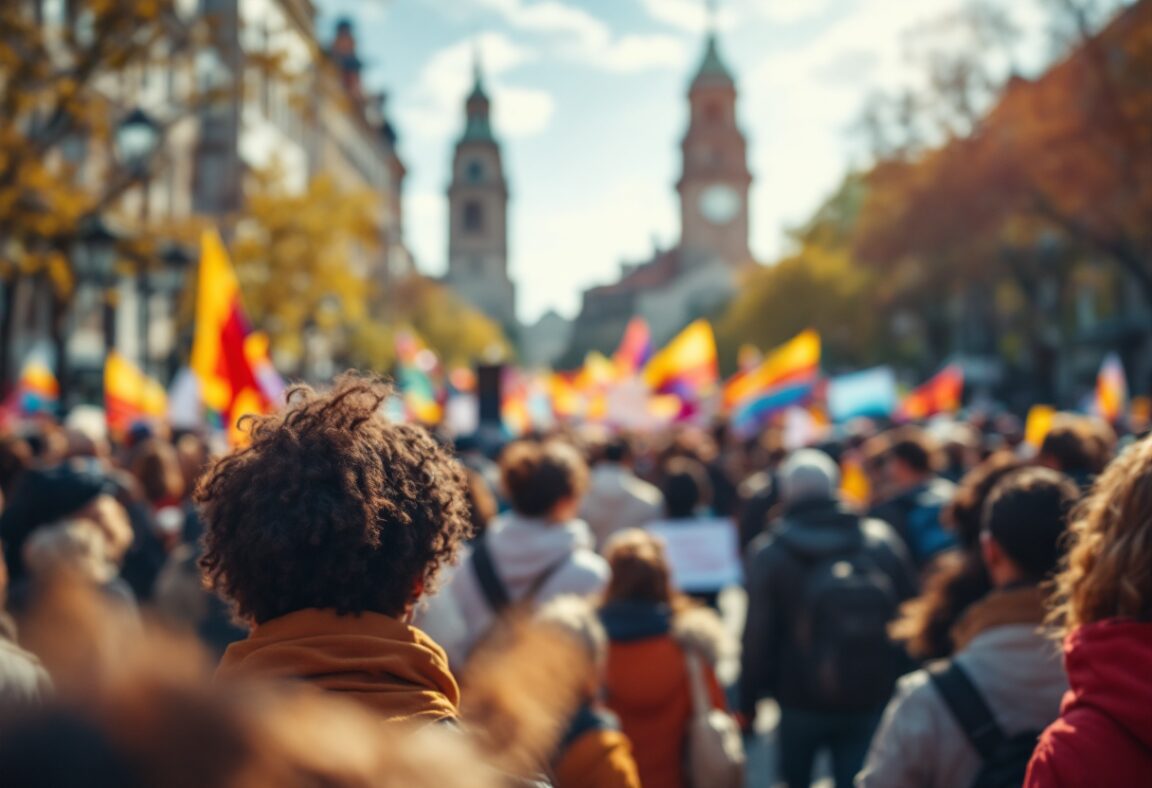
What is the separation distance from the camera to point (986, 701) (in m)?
2.80

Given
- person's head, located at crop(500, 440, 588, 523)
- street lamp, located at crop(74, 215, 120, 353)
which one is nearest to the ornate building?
street lamp, located at crop(74, 215, 120, 353)

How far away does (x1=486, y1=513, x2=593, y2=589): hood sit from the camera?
455 cm

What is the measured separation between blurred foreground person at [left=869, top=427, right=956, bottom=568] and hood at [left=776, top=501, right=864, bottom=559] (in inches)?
54.9

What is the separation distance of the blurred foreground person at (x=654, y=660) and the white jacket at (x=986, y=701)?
103 centimetres

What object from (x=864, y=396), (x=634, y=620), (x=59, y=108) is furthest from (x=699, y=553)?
(x=59, y=108)

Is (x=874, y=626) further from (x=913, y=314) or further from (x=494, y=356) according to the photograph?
(x=913, y=314)

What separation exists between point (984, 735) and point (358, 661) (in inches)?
66.9

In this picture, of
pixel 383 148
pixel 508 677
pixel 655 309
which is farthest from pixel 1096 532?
pixel 655 309

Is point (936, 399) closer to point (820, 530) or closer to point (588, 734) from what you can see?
point (820, 530)

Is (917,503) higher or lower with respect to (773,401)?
lower

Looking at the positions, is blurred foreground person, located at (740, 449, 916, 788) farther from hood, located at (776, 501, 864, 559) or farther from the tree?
the tree

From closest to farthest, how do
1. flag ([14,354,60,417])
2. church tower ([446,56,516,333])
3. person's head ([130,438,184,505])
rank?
1. person's head ([130,438,184,505])
2. flag ([14,354,60,417])
3. church tower ([446,56,516,333])

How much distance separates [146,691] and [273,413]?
1.21m

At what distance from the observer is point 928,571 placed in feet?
18.9
